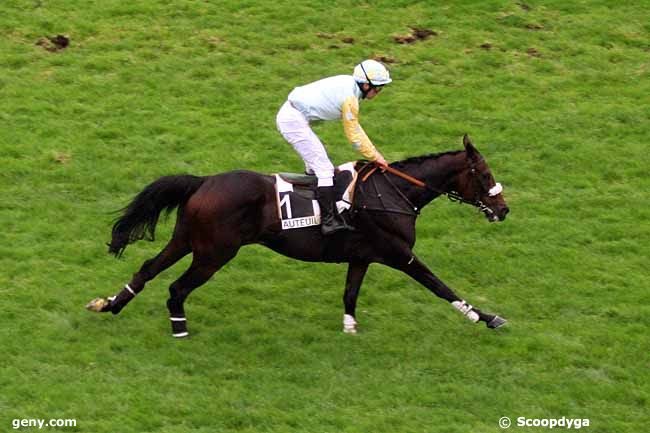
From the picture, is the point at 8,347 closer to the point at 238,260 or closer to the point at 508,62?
the point at 238,260

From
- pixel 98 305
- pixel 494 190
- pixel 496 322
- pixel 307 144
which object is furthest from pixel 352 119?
pixel 98 305

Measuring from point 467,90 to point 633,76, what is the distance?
2891mm

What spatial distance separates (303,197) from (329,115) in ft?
2.85

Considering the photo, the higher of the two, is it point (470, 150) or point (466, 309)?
point (470, 150)

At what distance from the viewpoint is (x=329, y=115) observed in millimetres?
10781

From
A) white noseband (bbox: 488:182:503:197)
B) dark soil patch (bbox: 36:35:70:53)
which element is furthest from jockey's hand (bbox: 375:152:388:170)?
dark soil patch (bbox: 36:35:70:53)

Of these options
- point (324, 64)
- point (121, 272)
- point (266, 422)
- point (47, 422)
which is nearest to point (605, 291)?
point (266, 422)

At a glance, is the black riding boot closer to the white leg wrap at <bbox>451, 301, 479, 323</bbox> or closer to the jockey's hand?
the jockey's hand

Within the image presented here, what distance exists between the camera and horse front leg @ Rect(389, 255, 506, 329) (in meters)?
10.8

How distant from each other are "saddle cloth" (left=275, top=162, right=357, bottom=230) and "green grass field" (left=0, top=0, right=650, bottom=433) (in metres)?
1.18

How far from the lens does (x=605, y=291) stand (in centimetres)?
1198

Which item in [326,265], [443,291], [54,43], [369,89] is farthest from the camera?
[54,43]

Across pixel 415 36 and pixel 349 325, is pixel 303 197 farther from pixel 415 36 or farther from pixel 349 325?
pixel 415 36

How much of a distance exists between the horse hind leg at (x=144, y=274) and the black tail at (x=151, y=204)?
308 millimetres
